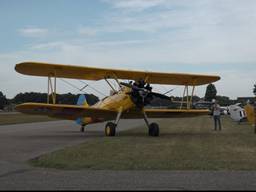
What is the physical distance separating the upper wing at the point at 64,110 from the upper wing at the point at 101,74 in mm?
1715

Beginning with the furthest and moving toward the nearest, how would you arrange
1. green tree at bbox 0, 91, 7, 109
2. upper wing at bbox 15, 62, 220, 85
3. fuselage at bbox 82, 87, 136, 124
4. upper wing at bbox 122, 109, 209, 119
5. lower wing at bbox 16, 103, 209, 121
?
green tree at bbox 0, 91, 7, 109
upper wing at bbox 122, 109, 209, 119
fuselage at bbox 82, 87, 136, 124
upper wing at bbox 15, 62, 220, 85
lower wing at bbox 16, 103, 209, 121

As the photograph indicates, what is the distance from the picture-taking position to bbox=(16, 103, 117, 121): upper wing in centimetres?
1819

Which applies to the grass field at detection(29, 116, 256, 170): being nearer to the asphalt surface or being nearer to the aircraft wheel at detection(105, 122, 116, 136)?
the asphalt surface

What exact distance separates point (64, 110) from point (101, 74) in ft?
8.48

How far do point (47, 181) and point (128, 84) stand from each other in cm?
1186

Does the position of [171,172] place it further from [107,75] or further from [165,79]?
[165,79]

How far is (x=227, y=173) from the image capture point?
788cm

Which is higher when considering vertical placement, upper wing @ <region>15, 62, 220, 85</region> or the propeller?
upper wing @ <region>15, 62, 220, 85</region>

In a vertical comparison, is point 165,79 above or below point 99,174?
above

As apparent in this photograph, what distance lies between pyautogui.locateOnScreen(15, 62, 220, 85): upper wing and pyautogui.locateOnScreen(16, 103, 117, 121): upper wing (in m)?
1.71

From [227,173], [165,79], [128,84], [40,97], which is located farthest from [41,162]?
[40,97]

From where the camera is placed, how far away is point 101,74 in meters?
20.5

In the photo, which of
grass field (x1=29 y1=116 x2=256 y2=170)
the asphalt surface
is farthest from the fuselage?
the asphalt surface

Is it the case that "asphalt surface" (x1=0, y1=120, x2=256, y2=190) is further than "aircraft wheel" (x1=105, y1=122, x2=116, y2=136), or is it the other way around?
"aircraft wheel" (x1=105, y1=122, x2=116, y2=136)
